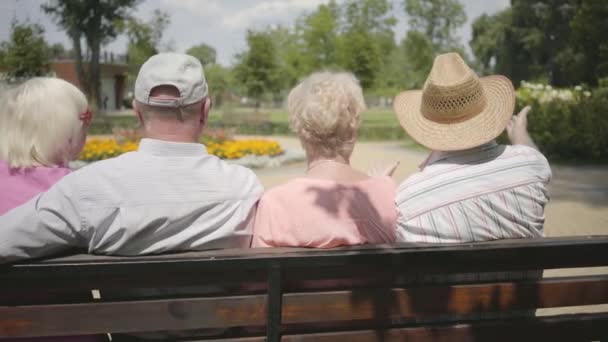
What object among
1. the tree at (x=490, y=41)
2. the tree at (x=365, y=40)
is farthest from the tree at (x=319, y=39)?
the tree at (x=490, y=41)

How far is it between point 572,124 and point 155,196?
12393 millimetres

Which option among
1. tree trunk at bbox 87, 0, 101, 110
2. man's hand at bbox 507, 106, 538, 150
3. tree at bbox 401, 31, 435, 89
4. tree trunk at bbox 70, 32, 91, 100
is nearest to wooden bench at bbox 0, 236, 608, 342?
man's hand at bbox 507, 106, 538, 150

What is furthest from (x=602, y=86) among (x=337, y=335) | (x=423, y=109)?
(x=337, y=335)

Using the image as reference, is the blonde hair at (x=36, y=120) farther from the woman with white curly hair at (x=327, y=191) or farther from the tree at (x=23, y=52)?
the tree at (x=23, y=52)

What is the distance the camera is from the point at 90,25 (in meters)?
36.2

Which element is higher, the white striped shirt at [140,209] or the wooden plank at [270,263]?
the white striped shirt at [140,209]

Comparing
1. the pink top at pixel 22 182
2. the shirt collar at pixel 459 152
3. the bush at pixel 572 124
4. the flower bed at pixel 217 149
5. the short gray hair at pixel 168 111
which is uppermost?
the short gray hair at pixel 168 111

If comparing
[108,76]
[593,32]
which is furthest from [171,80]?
[108,76]

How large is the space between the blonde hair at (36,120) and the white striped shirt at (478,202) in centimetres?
137

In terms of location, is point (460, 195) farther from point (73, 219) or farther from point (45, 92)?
point (45, 92)

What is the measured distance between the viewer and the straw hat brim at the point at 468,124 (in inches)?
89.8

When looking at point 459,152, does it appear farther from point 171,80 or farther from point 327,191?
point 171,80

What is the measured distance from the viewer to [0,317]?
174 cm

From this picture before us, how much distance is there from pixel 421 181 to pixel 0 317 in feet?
5.13
